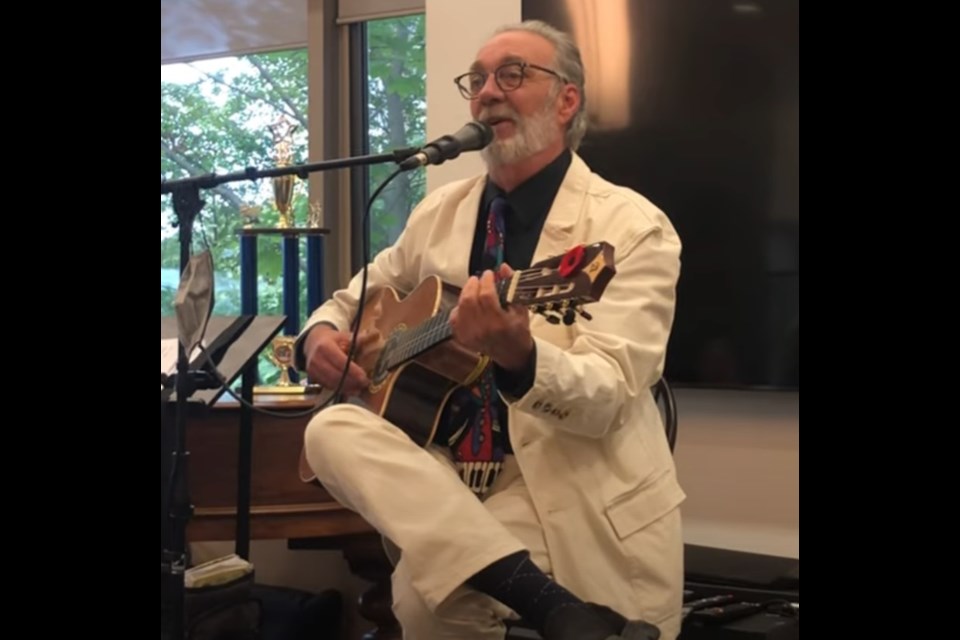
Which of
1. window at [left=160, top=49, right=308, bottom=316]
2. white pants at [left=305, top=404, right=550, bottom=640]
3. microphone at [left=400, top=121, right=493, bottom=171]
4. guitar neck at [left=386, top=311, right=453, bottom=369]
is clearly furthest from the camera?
window at [left=160, top=49, right=308, bottom=316]

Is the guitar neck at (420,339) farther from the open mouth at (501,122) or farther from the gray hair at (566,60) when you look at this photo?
the gray hair at (566,60)

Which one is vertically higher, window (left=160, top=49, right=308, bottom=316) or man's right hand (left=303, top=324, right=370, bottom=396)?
window (left=160, top=49, right=308, bottom=316)

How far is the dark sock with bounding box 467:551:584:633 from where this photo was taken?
1.64 meters

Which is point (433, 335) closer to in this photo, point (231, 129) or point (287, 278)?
point (287, 278)

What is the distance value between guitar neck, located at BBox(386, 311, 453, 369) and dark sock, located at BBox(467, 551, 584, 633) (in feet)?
1.21

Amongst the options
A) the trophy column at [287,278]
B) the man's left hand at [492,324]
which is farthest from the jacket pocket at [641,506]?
the trophy column at [287,278]

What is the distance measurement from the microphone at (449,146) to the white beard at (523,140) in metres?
0.36

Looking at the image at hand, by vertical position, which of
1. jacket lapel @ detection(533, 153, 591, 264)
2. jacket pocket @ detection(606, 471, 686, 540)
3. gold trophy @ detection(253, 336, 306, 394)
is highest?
jacket lapel @ detection(533, 153, 591, 264)

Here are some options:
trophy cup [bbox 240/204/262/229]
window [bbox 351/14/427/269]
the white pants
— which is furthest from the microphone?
window [bbox 351/14/427/269]

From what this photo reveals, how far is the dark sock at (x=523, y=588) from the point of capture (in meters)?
1.64

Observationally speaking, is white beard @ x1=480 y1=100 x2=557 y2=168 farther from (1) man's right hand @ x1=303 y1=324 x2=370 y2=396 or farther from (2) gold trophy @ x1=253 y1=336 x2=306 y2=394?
(2) gold trophy @ x1=253 y1=336 x2=306 y2=394

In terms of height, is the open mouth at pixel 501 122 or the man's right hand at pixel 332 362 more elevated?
the open mouth at pixel 501 122
